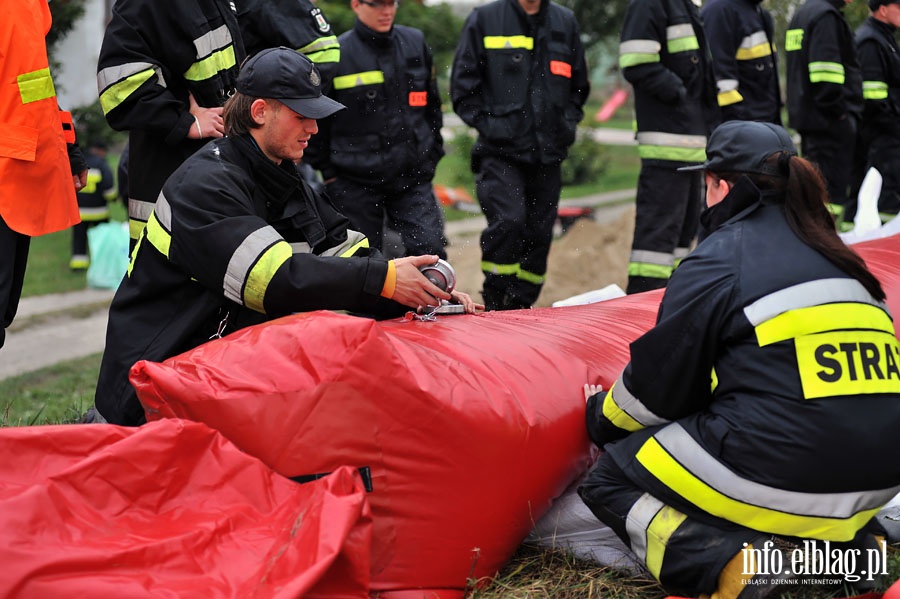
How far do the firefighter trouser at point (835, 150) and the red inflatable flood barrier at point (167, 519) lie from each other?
18.8ft

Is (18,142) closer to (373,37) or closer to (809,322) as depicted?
(373,37)

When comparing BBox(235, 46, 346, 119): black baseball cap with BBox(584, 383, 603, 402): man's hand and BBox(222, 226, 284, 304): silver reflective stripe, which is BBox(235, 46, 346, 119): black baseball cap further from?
BBox(584, 383, 603, 402): man's hand

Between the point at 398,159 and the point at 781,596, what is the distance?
3.67m

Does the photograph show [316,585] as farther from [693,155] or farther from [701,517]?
[693,155]

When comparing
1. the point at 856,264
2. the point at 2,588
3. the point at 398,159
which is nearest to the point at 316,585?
the point at 2,588

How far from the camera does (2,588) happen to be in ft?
7.23

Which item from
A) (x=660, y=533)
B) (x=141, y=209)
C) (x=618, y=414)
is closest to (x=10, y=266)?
(x=141, y=209)

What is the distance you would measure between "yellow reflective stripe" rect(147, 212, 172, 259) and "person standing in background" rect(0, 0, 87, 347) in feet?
2.81

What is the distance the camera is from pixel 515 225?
5.95 metres

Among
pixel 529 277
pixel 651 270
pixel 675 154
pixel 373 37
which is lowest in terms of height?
pixel 529 277

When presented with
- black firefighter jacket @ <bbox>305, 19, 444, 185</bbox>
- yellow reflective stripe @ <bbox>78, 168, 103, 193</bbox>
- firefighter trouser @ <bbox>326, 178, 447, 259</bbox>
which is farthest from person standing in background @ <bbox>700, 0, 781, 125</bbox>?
yellow reflective stripe @ <bbox>78, 168, 103, 193</bbox>

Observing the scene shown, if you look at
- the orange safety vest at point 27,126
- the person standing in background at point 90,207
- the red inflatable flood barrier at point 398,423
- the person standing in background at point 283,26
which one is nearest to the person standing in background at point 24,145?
the orange safety vest at point 27,126

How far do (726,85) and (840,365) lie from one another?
4.34 meters

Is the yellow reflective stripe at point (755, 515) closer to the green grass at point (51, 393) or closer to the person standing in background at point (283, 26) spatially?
the green grass at point (51, 393)
